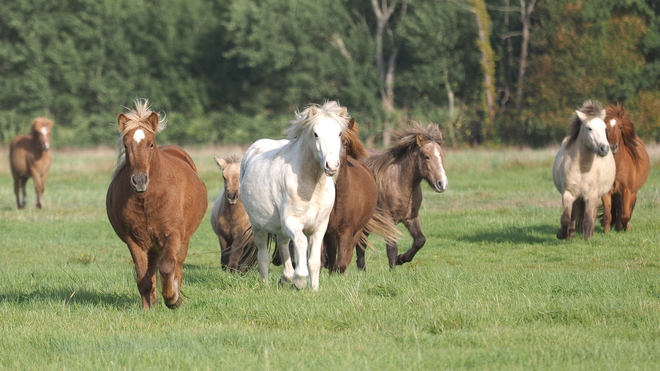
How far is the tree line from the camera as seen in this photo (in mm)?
37844

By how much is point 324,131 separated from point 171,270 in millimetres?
1906

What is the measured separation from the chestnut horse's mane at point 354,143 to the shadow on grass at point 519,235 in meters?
4.69

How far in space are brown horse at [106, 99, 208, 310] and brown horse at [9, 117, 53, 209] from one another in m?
14.2

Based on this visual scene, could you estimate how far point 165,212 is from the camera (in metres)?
7.43

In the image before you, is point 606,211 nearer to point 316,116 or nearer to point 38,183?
point 316,116

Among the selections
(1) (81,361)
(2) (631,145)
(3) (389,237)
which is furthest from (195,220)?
(2) (631,145)

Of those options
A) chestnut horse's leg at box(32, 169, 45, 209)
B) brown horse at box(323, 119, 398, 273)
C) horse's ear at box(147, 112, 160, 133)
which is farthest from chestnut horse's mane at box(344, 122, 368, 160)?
chestnut horse's leg at box(32, 169, 45, 209)

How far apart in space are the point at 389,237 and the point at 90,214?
10110mm

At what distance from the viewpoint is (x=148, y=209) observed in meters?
7.33

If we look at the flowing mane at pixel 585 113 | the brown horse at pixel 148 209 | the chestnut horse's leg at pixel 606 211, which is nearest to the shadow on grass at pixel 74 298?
the brown horse at pixel 148 209

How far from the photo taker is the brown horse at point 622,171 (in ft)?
44.5

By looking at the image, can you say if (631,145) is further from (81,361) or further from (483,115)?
(483,115)

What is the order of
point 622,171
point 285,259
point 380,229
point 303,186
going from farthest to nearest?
point 622,171 < point 380,229 < point 285,259 < point 303,186

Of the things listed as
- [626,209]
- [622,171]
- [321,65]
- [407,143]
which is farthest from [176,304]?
[321,65]
